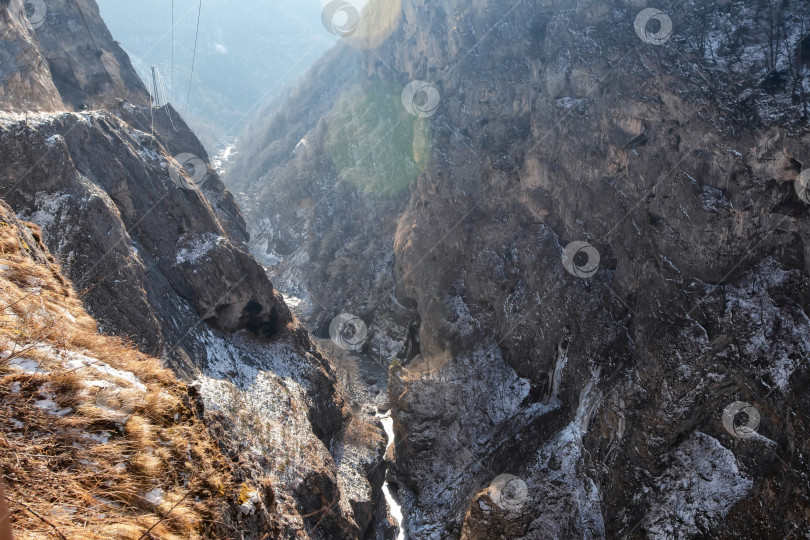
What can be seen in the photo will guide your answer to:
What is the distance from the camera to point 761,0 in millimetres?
22062

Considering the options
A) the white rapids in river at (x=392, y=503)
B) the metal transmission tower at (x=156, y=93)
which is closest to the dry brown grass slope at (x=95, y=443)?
the white rapids in river at (x=392, y=503)

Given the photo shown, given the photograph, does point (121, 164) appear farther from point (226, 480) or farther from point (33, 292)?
point (226, 480)

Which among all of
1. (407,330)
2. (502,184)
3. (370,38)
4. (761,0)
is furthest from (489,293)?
(370,38)

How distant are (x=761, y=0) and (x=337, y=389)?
2814cm

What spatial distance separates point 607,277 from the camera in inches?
1082

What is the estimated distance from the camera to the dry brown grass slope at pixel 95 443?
3.91 m

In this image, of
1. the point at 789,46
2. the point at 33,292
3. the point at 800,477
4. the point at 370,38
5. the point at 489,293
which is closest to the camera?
the point at 33,292

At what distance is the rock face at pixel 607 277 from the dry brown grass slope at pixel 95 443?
1854 centimetres

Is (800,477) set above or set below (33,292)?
above

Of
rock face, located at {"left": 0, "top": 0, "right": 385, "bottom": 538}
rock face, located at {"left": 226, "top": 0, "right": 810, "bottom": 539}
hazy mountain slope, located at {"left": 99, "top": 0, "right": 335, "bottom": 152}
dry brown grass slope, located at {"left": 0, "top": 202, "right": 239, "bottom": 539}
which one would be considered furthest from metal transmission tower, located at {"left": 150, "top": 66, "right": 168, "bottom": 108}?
hazy mountain slope, located at {"left": 99, "top": 0, "right": 335, "bottom": 152}

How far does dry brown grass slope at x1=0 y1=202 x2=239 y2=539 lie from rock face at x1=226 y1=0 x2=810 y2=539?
18.5 m

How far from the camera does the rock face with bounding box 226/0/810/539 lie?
18234mm

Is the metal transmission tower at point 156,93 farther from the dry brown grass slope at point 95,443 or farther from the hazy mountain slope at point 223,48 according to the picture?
the hazy mountain slope at point 223,48

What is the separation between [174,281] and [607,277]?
22.4 metres
